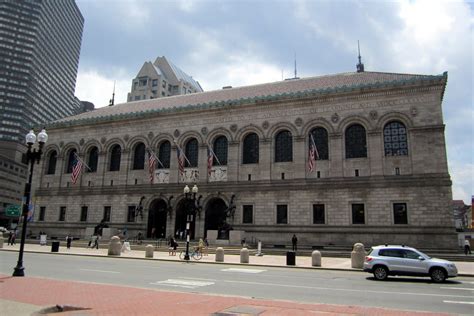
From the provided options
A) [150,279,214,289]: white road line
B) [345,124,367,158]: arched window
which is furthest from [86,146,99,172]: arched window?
[150,279,214,289]: white road line

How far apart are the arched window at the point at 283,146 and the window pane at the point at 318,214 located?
550cm

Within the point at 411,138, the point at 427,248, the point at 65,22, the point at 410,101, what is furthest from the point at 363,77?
the point at 65,22

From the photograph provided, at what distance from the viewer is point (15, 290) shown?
38.7 ft

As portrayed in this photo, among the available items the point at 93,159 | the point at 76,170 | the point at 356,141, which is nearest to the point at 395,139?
the point at 356,141

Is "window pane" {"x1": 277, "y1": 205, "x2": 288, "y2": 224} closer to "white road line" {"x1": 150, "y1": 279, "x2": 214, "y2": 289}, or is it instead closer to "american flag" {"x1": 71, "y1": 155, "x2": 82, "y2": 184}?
"american flag" {"x1": 71, "y1": 155, "x2": 82, "y2": 184}

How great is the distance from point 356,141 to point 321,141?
3.32 metres

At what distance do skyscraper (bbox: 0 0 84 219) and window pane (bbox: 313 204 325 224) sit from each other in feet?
356

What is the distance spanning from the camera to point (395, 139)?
114 ft

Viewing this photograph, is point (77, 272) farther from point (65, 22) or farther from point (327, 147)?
point (65, 22)

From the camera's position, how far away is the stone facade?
108 ft

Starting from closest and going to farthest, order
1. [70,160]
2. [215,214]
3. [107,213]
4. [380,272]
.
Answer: [380,272] < [215,214] < [107,213] < [70,160]

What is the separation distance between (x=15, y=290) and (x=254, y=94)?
35.3m

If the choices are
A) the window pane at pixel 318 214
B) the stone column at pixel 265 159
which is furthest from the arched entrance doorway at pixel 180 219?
the window pane at pixel 318 214

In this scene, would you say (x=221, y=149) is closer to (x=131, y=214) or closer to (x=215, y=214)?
(x=215, y=214)
